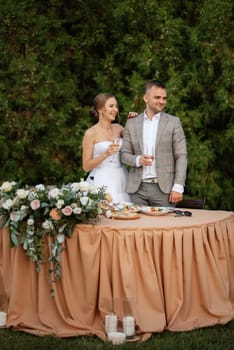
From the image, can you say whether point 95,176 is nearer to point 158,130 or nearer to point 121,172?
point 121,172

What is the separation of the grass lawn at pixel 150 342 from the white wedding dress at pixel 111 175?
1417 mm

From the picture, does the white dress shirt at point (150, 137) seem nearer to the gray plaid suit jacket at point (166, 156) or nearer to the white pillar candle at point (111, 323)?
the gray plaid suit jacket at point (166, 156)

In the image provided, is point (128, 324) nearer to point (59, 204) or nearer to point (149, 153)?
point (59, 204)

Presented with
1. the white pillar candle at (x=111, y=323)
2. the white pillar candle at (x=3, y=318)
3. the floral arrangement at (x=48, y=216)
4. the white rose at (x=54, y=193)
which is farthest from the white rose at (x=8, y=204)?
the white pillar candle at (x=111, y=323)

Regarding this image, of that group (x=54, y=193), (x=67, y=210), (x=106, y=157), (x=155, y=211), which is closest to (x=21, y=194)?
(x=54, y=193)

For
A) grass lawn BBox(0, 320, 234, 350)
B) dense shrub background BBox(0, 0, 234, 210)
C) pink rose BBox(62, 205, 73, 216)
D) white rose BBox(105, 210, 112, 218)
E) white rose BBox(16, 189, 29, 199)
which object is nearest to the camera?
grass lawn BBox(0, 320, 234, 350)

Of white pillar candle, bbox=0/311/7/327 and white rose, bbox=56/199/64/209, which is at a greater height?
white rose, bbox=56/199/64/209

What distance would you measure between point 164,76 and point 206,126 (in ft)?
2.69

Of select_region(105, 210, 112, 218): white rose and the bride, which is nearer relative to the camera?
select_region(105, 210, 112, 218): white rose

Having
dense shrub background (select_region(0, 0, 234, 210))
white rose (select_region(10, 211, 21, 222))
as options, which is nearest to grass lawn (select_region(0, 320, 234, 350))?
white rose (select_region(10, 211, 21, 222))

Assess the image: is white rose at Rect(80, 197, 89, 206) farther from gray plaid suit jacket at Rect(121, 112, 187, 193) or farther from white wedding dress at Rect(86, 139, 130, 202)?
white wedding dress at Rect(86, 139, 130, 202)

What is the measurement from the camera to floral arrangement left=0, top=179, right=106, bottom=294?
173 inches

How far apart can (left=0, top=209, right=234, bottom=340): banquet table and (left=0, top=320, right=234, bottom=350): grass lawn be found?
0.19ft

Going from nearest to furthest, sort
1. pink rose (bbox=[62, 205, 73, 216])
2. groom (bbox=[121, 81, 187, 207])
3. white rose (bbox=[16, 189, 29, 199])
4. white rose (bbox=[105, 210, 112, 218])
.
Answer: pink rose (bbox=[62, 205, 73, 216]) → white rose (bbox=[16, 189, 29, 199]) → white rose (bbox=[105, 210, 112, 218]) → groom (bbox=[121, 81, 187, 207])
